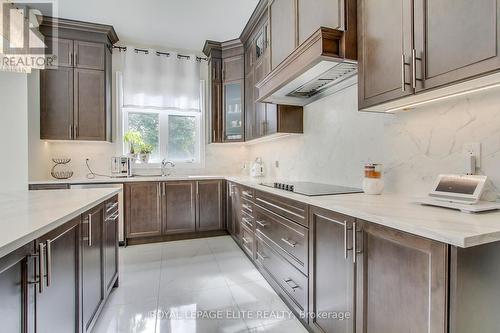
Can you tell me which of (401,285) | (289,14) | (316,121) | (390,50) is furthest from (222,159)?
(401,285)

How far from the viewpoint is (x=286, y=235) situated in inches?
74.0

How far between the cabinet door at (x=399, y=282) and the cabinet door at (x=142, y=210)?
2.95 m

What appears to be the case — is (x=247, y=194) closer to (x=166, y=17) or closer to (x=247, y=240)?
(x=247, y=240)

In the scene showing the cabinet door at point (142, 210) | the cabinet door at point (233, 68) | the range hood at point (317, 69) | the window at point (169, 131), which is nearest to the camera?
the range hood at point (317, 69)

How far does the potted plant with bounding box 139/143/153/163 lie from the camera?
381cm

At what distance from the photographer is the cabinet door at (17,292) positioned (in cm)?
78

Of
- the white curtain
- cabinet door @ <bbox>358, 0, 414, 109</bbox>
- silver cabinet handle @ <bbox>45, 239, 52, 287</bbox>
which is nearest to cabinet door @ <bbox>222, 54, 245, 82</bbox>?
the white curtain

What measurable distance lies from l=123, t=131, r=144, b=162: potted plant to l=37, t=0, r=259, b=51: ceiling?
1.45 metres

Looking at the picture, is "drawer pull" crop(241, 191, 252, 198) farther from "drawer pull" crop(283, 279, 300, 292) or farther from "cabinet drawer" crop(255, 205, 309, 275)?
"drawer pull" crop(283, 279, 300, 292)

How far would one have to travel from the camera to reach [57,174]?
11.3 feet

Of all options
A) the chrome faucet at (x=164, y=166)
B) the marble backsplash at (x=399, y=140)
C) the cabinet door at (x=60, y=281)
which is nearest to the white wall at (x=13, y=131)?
the cabinet door at (x=60, y=281)

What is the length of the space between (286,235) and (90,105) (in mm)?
3268

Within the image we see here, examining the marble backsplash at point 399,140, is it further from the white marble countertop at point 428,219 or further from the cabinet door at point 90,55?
the cabinet door at point 90,55

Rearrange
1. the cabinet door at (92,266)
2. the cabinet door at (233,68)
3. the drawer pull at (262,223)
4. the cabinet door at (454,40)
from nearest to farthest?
the cabinet door at (454,40), the cabinet door at (92,266), the drawer pull at (262,223), the cabinet door at (233,68)
